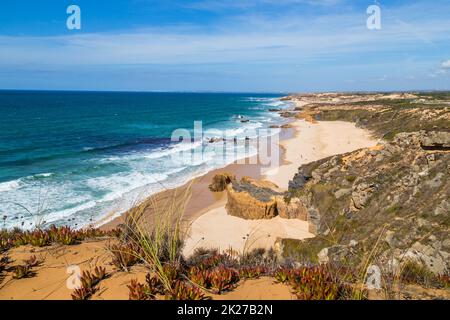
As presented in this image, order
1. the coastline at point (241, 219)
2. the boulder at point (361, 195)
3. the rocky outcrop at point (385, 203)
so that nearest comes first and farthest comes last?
1. the rocky outcrop at point (385, 203)
2. the boulder at point (361, 195)
3. the coastline at point (241, 219)

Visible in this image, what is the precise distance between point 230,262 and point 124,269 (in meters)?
1.89

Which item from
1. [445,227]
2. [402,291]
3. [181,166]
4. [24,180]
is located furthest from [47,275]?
[181,166]

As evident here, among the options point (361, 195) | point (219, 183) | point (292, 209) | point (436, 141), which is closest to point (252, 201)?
point (292, 209)

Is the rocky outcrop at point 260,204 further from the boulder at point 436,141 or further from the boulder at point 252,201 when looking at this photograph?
the boulder at point 436,141

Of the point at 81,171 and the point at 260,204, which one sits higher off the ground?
the point at 260,204

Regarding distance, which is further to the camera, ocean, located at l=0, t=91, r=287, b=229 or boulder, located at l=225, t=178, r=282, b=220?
ocean, located at l=0, t=91, r=287, b=229

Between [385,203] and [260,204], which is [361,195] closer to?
[385,203]

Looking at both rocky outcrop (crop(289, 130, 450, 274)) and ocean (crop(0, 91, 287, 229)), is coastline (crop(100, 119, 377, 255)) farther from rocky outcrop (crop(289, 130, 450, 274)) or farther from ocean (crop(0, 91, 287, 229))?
ocean (crop(0, 91, 287, 229))

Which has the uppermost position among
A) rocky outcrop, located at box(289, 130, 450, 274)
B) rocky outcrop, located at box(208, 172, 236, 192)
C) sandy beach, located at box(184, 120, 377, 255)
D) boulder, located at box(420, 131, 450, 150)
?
boulder, located at box(420, 131, 450, 150)

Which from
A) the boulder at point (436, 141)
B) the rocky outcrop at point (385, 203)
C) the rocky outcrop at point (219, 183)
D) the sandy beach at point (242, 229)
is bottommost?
the sandy beach at point (242, 229)

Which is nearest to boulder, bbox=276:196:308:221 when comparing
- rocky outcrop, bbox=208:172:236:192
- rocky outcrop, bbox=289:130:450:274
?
rocky outcrop, bbox=289:130:450:274

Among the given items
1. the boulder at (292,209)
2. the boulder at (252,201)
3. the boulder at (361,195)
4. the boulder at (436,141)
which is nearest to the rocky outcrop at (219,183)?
the boulder at (252,201)

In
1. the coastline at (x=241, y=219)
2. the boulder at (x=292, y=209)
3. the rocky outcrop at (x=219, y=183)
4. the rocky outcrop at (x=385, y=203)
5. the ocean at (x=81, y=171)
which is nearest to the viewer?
the rocky outcrop at (x=385, y=203)
